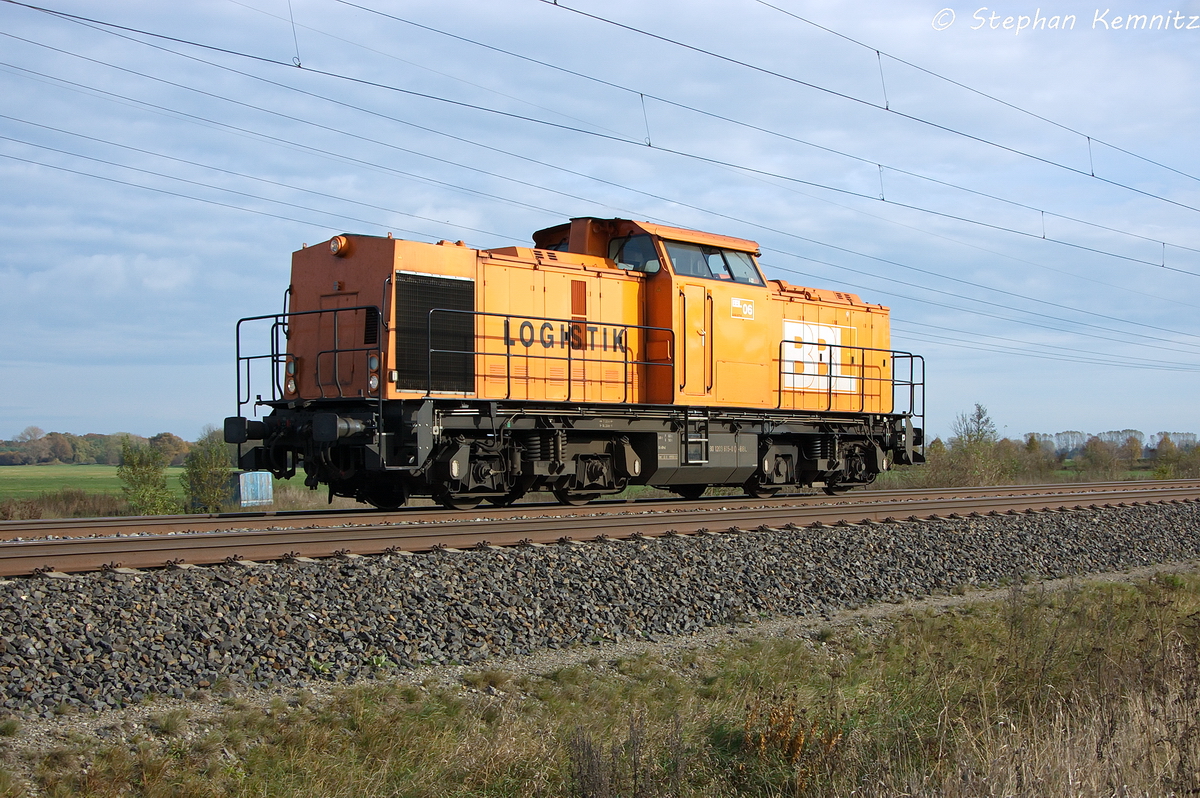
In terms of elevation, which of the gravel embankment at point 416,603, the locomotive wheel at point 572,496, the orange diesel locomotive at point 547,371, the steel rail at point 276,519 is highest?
the orange diesel locomotive at point 547,371

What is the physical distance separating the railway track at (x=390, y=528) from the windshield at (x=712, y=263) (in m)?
3.36

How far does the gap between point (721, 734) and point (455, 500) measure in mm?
7440

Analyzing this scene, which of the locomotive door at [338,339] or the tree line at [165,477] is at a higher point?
the locomotive door at [338,339]

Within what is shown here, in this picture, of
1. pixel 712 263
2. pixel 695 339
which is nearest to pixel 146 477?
pixel 695 339

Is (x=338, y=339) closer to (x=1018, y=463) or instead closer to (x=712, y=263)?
(x=712, y=263)

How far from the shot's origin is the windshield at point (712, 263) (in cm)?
1330

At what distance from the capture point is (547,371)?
1227cm

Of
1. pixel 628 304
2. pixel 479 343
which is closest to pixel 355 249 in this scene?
pixel 479 343

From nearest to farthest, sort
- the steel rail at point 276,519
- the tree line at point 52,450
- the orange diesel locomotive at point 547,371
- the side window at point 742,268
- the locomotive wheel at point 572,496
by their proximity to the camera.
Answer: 1. the steel rail at point 276,519
2. the orange diesel locomotive at point 547,371
3. the locomotive wheel at point 572,496
4. the side window at point 742,268
5. the tree line at point 52,450

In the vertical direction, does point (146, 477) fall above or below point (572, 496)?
below

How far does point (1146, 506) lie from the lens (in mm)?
14250

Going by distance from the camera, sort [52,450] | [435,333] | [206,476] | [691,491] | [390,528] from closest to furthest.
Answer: [390,528], [435,333], [691,491], [206,476], [52,450]

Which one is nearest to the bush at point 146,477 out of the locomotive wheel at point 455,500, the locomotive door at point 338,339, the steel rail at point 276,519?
the steel rail at point 276,519

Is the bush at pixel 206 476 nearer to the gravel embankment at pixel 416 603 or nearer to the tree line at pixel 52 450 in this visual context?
the gravel embankment at pixel 416 603
